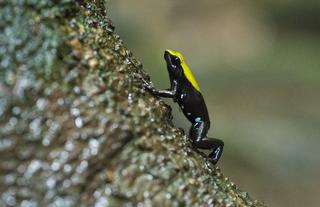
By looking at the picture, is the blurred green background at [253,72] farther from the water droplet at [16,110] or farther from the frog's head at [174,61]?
the water droplet at [16,110]

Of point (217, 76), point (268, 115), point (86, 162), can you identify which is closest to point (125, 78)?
point (86, 162)

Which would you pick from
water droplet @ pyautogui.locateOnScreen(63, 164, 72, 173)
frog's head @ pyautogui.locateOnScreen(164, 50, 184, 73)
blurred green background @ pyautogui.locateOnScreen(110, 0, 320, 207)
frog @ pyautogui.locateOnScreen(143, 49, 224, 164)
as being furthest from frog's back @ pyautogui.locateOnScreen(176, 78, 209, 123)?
blurred green background @ pyautogui.locateOnScreen(110, 0, 320, 207)

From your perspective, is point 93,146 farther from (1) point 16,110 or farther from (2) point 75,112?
(1) point 16,110

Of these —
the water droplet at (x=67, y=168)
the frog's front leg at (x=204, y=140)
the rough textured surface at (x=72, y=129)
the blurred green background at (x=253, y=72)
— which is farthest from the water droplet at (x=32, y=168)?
the blurred green background at (x=253, y=72)

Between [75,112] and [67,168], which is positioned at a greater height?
[75,112]

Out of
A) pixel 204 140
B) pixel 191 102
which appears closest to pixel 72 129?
pixel 204 140
